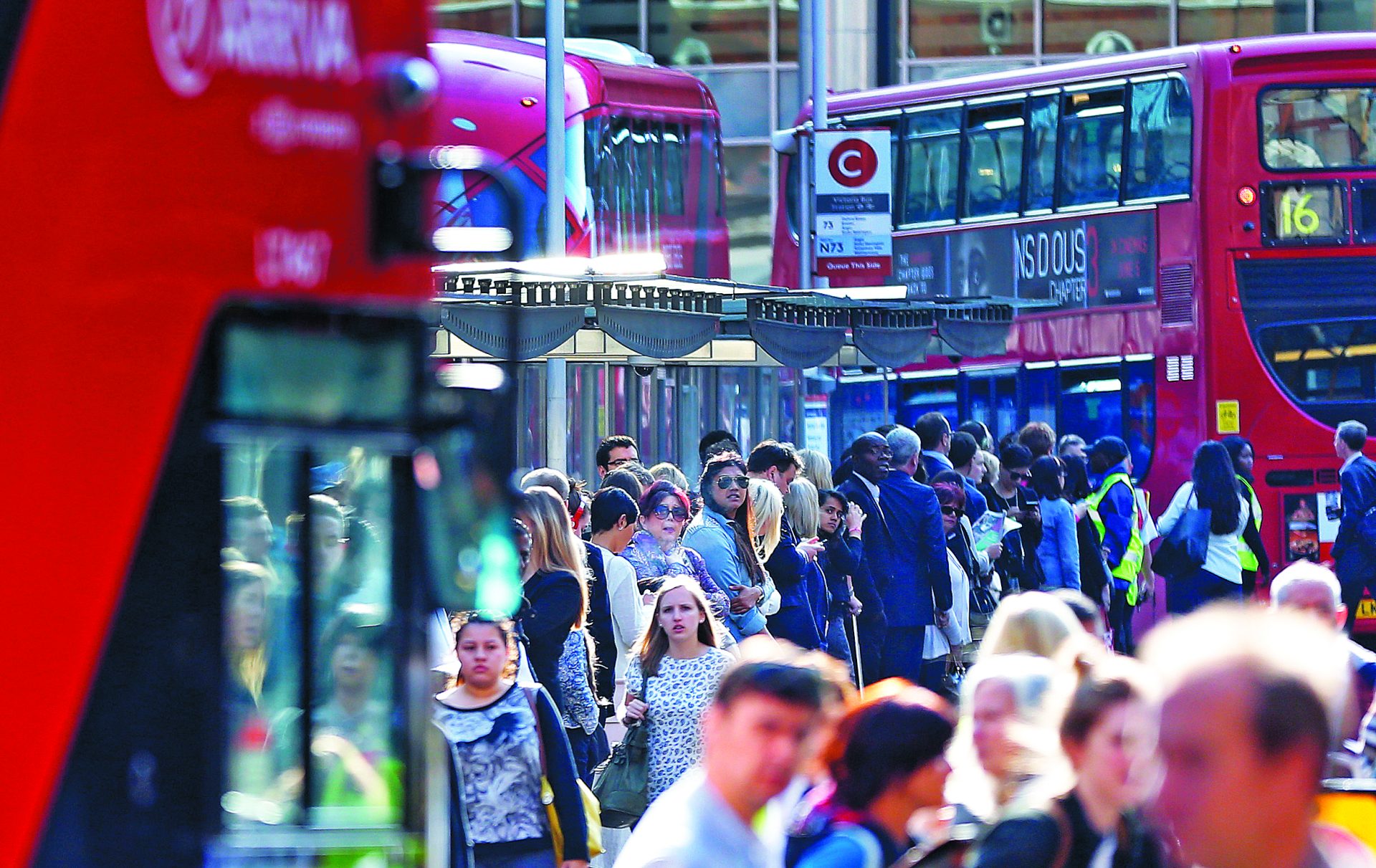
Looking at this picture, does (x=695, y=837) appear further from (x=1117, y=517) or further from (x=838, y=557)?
(x=1117, y=517)

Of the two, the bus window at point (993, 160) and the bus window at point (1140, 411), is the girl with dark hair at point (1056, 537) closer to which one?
the bus window at point (1140, 411)

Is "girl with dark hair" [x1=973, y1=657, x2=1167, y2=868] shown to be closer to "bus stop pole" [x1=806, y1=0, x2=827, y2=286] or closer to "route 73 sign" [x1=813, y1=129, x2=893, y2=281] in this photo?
"route 73 sign" [x1=813, y1=129, x2=893, y2=281]

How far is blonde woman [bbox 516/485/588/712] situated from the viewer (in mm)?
7344

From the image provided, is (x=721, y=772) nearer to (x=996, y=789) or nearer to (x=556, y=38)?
(x=996, y=789)

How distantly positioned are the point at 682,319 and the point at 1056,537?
248 cm

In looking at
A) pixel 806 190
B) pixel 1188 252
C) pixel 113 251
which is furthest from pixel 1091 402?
pixel 113 251

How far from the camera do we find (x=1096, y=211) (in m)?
17.9

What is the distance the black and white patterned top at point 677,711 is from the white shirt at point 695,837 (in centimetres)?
302

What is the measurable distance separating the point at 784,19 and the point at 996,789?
93.9ft

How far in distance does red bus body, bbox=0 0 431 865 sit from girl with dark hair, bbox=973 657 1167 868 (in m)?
1.47

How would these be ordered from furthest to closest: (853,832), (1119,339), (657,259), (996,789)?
1. (1119,339)
2. (657,259)
3. (996,789)
4. (853,832)

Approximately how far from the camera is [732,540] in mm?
9211

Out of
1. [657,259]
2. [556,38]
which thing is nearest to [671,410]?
[556,38]

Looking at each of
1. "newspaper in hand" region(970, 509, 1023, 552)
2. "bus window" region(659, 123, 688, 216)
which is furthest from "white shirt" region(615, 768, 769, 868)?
"bus window" region(659, 123, 688, 216)
